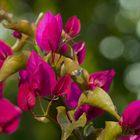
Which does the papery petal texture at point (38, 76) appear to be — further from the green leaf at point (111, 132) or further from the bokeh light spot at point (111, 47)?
the bokeh light spot at point (111, 47)

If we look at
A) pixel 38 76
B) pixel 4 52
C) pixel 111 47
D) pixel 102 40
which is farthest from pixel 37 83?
pixel 111 47

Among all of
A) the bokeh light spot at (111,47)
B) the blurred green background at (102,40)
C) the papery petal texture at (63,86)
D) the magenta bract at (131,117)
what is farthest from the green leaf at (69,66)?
the bokeh light spot at (111,47)

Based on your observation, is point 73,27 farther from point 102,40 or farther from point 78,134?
point 102,40

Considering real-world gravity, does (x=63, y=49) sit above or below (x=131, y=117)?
above

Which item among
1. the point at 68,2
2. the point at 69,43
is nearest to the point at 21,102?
the point at 69,43

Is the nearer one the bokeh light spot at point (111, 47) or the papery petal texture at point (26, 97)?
the papery petal texture at point (26, 97)

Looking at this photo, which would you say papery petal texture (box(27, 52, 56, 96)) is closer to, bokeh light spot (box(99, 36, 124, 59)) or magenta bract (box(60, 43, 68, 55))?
magenta bract (box(60, 43, 68, 55))
